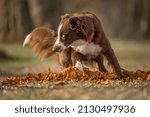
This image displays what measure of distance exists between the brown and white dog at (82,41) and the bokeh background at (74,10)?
41cm

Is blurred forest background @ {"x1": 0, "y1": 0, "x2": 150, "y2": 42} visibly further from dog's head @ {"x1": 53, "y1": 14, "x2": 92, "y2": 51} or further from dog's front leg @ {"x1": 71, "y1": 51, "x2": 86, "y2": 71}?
dog's head @ {"x1": 53, "y1": 14, "x2": 92, "y2": 51}

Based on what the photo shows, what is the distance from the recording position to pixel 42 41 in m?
3.99

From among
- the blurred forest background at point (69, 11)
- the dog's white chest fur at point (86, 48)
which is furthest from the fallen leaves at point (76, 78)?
the blurred forest background at point (69, 11)

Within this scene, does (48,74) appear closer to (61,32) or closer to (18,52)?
(61,32)

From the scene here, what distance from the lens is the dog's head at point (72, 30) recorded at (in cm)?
347

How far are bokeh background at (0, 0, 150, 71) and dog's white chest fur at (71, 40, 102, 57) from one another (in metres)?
0.50

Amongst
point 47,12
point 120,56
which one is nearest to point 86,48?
point 120,56

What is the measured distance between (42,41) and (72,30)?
55 centimetres

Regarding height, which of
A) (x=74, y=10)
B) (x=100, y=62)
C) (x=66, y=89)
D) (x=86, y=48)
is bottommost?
(x=66, y=89)

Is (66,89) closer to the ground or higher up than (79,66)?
closer to the ground

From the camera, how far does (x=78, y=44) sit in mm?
3594

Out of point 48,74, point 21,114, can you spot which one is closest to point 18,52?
point 48,74

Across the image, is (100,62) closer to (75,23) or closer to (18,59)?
(75,23)

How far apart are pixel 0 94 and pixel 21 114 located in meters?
0.25
